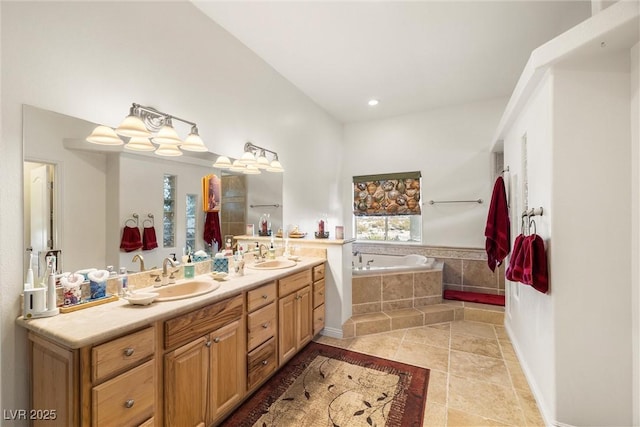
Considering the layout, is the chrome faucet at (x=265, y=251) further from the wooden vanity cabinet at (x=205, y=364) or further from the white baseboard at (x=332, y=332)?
the white baseboard at (x=332, y=332)

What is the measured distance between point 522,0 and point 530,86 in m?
0.81

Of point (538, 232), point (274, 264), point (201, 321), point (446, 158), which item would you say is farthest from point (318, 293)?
point (446, 158)

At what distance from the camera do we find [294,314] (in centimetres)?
252

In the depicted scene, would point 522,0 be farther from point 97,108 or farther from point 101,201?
point 101,201

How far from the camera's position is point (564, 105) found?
5.55ft

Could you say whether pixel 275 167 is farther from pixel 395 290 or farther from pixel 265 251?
pixel 395 290

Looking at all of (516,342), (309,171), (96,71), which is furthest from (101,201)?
(516,342)

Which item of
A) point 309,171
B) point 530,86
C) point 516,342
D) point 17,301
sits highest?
point 530,86

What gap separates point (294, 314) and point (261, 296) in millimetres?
559

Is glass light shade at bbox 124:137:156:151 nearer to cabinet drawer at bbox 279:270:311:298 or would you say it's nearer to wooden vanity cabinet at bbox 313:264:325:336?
cabinet drawer at bbox 279:270:311:298

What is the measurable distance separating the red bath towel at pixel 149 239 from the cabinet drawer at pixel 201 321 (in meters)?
0.68

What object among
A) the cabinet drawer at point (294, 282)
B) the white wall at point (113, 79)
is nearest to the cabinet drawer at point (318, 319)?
the cabinet drawer at point (294, 282)

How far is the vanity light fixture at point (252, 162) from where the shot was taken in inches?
102

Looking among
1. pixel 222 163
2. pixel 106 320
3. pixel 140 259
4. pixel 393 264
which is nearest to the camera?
pixel 106 320
